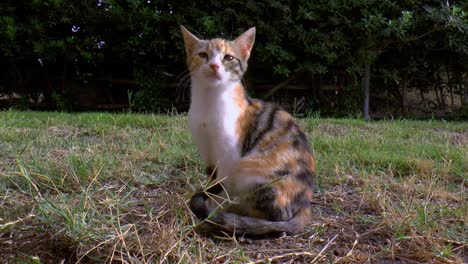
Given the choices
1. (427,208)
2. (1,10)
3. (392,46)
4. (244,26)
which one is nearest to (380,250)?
(427,208)

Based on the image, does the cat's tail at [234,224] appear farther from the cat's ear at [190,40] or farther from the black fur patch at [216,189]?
the cat's ear at [190,40]

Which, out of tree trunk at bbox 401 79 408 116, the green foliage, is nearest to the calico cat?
the green foliage

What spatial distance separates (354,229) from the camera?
2193mm

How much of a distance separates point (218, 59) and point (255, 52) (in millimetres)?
4033

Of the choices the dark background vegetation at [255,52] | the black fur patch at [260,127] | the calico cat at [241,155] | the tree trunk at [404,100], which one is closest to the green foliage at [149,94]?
the dark background vegetation at [255,52]

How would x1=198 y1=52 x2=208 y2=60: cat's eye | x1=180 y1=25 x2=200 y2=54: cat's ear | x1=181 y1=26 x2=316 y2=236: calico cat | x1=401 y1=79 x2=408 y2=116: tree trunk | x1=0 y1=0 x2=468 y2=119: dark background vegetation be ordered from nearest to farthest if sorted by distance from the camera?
x1=181 y1=26 x2=316 y2=236: calico cat, x1=198 y1=52 x2=208 y2=60: cat's eye, x1=180 y1=25 x2=200 y2=54: cat's ear, x1=0 y1=0 x2=468 y2=119: dark background vegetation, x1=401 y1=79 x2=408 y2=116: tree trunk

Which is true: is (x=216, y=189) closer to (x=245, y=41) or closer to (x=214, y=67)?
(x=214, y=67)

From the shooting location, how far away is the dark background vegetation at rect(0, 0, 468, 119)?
6309 millimetres

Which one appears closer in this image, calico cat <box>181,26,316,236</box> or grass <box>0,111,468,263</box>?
grass <box>0,111,468,263</box>

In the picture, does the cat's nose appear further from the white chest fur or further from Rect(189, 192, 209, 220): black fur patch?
Rect(189, 192, 209, 220): black fur patch

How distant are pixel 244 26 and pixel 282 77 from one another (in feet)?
3.29

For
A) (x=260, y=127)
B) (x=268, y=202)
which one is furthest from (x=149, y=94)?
(x=268, y=202)

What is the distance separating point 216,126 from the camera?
7.68ft

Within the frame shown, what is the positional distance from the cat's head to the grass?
593 mm
